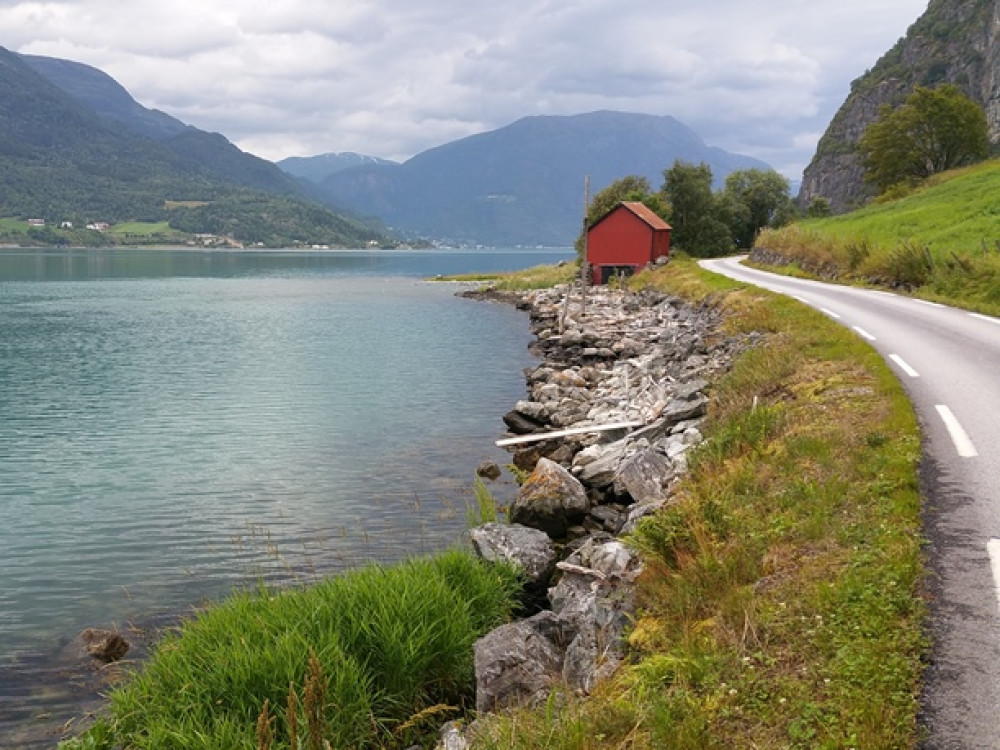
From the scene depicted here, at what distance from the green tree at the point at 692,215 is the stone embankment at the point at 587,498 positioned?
184 ft

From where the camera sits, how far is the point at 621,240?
81.2 meters

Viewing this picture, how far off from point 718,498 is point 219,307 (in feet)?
269

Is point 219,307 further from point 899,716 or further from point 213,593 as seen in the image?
point 899,716

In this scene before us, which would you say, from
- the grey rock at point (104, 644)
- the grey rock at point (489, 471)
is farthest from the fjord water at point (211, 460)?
the grey rock at point (104, 644)

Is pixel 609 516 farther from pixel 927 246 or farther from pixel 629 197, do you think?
pixel 629 197

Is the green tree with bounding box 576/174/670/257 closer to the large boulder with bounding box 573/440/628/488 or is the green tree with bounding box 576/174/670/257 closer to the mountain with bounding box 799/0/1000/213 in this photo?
the mountain with bounding box 799/0/1000/213

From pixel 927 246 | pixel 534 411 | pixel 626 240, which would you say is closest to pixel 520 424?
pixel 534 411

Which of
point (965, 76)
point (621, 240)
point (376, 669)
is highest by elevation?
point (965, 76)

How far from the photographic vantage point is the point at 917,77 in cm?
16588

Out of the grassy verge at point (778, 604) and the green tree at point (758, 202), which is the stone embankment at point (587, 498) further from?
the green tree at point (758, 202)

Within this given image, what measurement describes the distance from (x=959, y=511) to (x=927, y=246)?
1240 inches

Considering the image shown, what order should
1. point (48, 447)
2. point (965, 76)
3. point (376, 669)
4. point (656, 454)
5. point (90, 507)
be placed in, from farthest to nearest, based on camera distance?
point (965, 76)
point (48, 447)
point (90, 507)
point (656, 454)
point (376, 669)

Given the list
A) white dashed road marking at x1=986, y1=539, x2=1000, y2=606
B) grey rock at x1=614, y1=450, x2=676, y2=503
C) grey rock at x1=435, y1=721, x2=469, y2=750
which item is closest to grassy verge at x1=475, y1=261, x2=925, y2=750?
grey rock at x1=435, y1=721, x2=469, y2=750

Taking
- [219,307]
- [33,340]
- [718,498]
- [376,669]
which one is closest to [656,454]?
[718,498]
